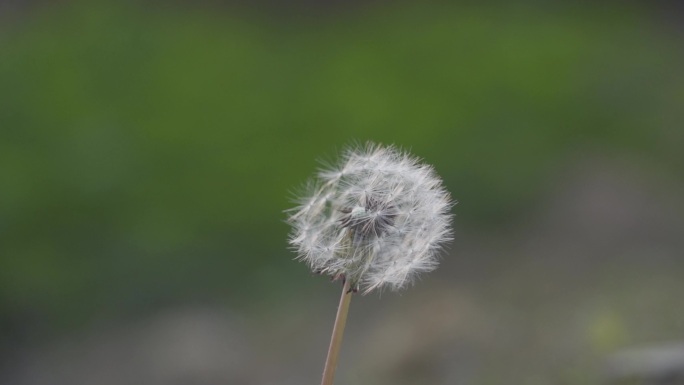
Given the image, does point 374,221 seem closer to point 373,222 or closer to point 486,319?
point 373,222

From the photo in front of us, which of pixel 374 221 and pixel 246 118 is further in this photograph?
pixel 246 118

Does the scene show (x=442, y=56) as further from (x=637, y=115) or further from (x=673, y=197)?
(x=673, y=197)

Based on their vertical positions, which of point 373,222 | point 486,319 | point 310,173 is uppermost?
point 310,173

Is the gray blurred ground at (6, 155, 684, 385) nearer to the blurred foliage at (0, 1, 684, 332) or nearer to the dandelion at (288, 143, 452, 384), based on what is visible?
the blurred foliage at (0, 1, 684, 332)

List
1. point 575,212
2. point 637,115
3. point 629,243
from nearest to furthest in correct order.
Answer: point 629,243 < point 575,212 < point 637,115

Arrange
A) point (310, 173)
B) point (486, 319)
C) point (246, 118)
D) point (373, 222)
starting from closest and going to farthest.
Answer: point (373, 222), point (486, 319), point (310, 173), point (246, 118)

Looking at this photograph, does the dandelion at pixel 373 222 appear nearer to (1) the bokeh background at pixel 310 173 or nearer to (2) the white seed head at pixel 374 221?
(2) the white seed head at pixel 374 221

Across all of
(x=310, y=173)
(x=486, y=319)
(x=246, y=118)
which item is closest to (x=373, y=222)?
(x=486, y=319)

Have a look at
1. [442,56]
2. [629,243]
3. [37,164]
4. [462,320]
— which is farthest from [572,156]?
[37,164]
